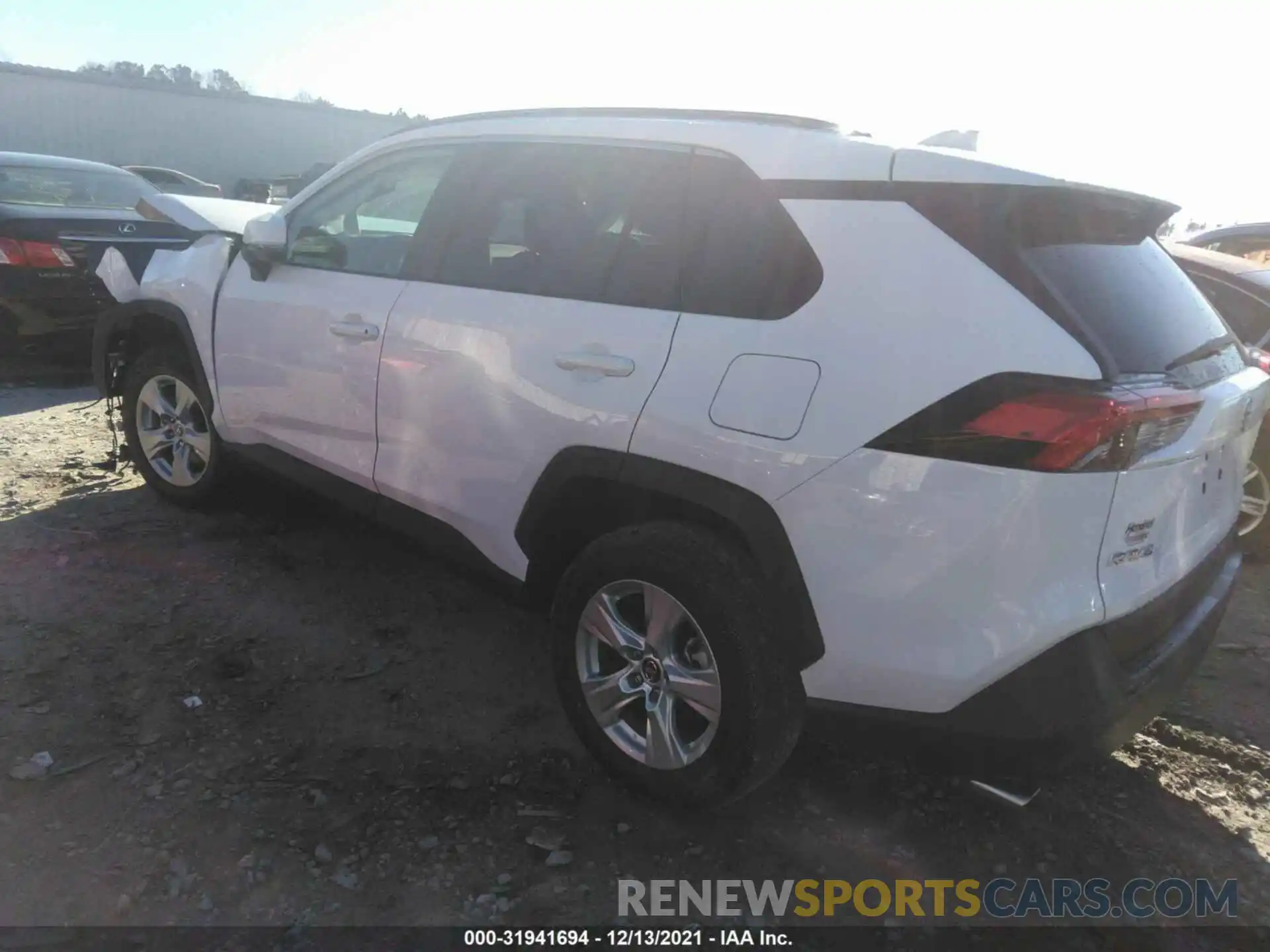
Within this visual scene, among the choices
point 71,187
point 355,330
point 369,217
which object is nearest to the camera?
point 355,330

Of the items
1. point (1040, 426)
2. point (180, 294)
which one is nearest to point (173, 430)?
point (180, 294)

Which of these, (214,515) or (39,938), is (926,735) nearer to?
(39,938)

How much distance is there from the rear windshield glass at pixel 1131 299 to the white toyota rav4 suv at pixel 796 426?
12 mm

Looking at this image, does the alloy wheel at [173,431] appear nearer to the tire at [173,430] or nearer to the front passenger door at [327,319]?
the tire at [173,430]

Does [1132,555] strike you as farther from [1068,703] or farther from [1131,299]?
[1131,299]

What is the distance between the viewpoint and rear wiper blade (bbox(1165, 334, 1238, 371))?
6.96 feet

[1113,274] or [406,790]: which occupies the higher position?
[1113,274]

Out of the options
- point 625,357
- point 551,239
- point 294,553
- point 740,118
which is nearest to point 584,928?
point 625,357

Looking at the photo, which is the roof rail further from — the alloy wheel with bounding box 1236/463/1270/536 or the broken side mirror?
the alloy wheel with bounding box 1236/463/1270/536

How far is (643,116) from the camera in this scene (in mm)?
2648

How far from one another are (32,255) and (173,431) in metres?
2.94

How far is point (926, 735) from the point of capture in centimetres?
204

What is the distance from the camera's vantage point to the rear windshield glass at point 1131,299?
6.41 ft

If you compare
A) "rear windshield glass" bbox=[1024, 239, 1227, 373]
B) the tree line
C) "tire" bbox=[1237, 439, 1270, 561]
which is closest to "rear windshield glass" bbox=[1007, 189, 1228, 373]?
"rear windshield glass" bbox=[1024, 239, 1227, 373]
